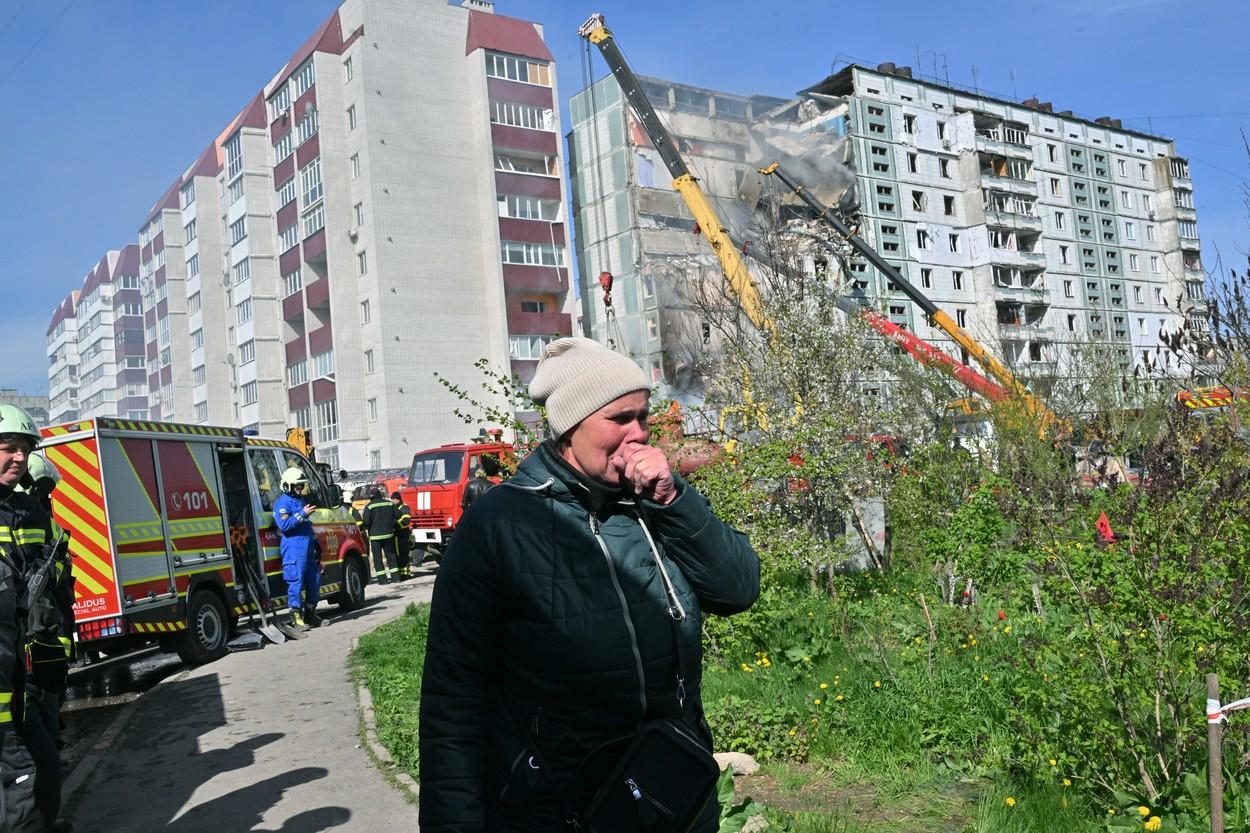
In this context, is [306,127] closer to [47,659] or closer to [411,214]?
[411,214]

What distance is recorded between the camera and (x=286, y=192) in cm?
5831

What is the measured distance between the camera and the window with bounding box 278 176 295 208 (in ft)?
188

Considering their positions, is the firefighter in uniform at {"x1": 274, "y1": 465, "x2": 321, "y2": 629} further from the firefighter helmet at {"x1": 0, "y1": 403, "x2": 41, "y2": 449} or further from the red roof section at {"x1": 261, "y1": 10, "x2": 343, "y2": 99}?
the red roof section at {"x1": 261, "y1": 10, "x2": 343, "y2": 99}

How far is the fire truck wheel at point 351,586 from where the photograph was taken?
1623 centimetres

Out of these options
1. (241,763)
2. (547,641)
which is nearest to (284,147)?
(241,763)

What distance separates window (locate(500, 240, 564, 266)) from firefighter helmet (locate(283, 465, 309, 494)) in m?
40.1

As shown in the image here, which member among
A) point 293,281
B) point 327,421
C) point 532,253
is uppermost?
point 293,281

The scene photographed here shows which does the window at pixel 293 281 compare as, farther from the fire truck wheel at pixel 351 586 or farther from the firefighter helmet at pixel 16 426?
the firefighter helmet at pixel 16 426

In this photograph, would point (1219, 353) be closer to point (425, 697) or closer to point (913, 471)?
point (913, 471)

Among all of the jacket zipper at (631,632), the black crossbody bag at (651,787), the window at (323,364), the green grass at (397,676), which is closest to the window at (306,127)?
the window at (323,364)

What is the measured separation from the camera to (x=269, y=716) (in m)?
9.04

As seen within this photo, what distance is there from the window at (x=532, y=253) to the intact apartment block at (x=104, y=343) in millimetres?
52546

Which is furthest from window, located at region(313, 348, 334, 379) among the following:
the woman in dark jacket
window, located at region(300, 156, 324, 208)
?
the woman in dark jacket

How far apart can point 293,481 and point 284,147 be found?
160 ft
